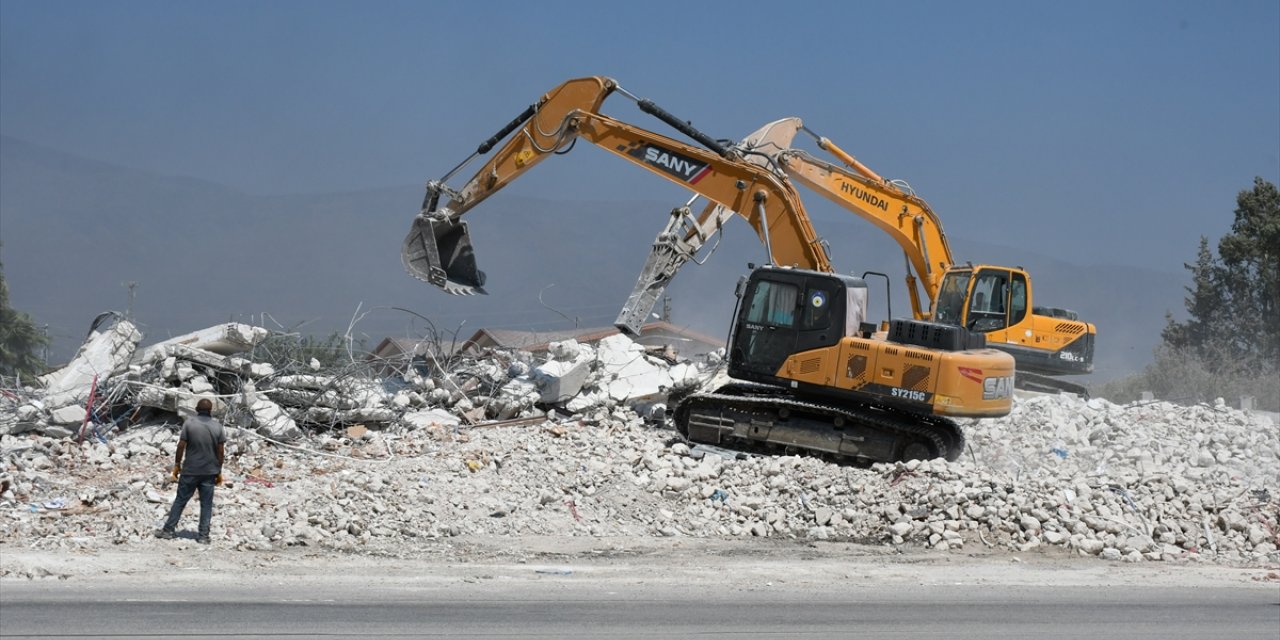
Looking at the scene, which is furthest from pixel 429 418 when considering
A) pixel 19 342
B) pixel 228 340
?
pixel 19 342

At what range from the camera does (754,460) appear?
45.0 feet

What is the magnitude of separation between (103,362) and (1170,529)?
36.9 ft

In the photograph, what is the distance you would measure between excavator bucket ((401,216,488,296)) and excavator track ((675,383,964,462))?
128 inches

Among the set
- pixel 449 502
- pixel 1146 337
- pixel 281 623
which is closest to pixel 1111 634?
pixel 281 623

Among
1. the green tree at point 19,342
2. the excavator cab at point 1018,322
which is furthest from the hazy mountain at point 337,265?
the excavator cab at point 1018,322

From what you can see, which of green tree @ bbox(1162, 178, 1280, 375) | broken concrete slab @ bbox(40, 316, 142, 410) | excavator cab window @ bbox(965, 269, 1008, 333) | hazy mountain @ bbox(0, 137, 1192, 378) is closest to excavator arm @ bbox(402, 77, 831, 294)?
broken concrete slab @ bbox(40, 316, 142, 410)

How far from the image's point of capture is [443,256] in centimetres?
1647

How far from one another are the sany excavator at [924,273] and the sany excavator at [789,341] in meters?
0.70

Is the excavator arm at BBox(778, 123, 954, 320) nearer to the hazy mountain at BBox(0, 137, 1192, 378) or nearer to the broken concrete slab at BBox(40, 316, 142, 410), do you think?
the broken concrete slab at BBox(40, 316, 142, 410)

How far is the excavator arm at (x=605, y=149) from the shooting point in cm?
1555

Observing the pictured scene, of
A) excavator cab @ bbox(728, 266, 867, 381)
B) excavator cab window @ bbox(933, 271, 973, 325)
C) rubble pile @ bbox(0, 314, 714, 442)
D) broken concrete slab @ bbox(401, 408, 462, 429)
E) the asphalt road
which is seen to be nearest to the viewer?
the asphalt road

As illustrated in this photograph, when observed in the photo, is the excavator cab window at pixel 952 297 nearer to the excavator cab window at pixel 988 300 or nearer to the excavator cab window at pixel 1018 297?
the excavator cab window at pixel 988 300

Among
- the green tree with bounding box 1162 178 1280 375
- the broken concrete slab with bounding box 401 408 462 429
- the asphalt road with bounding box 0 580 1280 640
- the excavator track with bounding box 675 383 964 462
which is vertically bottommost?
the asphalt road with bounding box 0 580 1280 640

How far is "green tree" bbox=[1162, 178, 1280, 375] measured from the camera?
1414 inches
